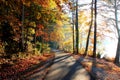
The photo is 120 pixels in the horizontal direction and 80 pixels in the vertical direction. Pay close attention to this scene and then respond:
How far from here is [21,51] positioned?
69.2 feet

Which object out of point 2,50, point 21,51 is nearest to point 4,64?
point 2,50

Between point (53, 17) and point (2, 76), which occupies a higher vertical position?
point (53, 17)

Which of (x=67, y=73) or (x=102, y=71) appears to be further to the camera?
(x=102, y=71)

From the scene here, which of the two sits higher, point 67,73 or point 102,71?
point 67,73

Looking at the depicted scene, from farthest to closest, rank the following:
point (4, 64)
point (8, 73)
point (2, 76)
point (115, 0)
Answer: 1. point (115, 0)
2. point (4, 64)
3. point (8, 73)
4. point (2, 76)

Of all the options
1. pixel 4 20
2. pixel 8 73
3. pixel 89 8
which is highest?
pixel 89 8

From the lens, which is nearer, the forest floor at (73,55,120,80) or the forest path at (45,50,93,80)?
the forest path at (45,50,93,80)

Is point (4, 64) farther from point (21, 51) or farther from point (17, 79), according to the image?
point (21, 51)

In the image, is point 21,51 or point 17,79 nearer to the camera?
point 17,79

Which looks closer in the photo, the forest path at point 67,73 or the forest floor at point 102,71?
the forest path at point 67,73

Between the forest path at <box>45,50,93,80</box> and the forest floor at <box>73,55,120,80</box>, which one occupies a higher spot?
the forest path at <box>45,50,93,80</box>

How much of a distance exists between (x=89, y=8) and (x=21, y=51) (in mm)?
16253

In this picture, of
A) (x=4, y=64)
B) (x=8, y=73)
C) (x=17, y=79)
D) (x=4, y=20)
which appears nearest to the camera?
(x=17, y=79)

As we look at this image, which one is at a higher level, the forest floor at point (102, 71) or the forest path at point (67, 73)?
the forest path at point (67, 73)
